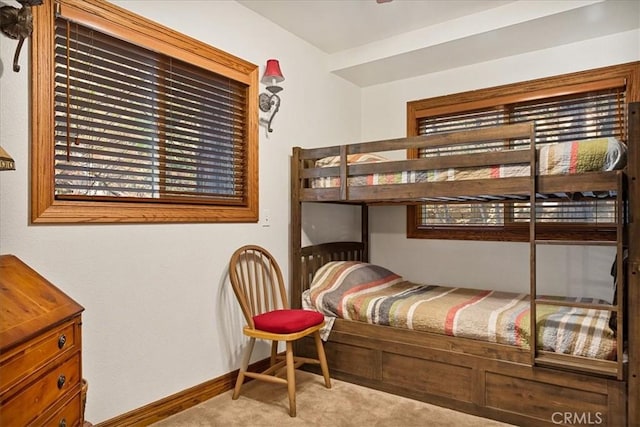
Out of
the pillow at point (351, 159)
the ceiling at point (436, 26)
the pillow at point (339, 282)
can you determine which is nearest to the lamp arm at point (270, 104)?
the pillow at point (351, 159)

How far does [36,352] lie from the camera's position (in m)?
1.26

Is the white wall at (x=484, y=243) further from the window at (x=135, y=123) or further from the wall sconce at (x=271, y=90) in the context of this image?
the window at (x=135, y=123)

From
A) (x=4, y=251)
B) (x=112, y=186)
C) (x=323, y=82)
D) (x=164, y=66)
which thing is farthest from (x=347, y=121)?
(x=4, y=251)

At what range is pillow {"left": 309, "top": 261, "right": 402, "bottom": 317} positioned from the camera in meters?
2.94

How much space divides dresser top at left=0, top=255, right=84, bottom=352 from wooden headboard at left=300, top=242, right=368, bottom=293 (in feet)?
6.20

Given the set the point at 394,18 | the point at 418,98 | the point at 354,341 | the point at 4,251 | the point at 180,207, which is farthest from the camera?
the point at 418,98

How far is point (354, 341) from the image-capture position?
277 cm

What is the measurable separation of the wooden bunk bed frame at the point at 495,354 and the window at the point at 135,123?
1.99 feet

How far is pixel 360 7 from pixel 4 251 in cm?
252

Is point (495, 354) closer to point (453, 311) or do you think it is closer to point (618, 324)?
point (453, 311)

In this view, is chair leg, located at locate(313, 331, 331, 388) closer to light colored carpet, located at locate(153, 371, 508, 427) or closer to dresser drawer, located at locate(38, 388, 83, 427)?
light colored carpet, located at locate(153, 371, 508, 427)

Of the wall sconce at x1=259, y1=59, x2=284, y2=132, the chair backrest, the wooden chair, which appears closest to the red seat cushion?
the wooden chair

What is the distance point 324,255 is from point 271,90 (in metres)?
1.39

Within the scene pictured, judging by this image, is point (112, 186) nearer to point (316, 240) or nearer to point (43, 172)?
point (43, 172)
